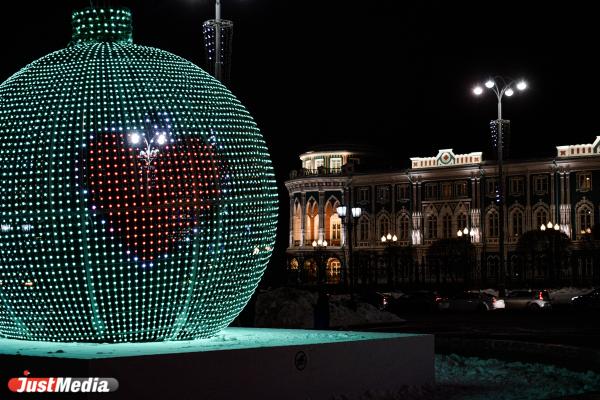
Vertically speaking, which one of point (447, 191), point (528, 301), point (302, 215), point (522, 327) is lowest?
point (522, 327)

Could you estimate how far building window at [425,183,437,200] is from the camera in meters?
70.8

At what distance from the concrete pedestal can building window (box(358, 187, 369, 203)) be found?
6430cm

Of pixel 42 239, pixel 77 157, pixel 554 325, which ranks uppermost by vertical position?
pixel 77 157

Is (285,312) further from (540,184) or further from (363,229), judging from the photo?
(363,229)

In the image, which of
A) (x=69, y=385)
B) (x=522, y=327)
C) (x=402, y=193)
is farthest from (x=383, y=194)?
(x=69, y=385)

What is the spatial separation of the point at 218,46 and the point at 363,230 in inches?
2321

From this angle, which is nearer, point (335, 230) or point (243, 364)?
point (243, 364)

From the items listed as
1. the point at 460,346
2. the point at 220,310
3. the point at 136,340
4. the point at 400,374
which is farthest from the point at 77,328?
the point at 460,346

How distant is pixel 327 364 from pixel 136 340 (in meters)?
1.79

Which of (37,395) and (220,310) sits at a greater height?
(220,310)

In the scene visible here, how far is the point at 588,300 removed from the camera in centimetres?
3462

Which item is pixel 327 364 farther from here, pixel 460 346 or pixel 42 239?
pixel 460 346

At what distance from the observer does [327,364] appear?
32.0ft

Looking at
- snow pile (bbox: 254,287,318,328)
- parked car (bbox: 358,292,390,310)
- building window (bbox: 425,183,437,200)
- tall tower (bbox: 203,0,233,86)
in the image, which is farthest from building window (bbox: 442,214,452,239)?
tall tower (bbox: 203,0,233,86)
